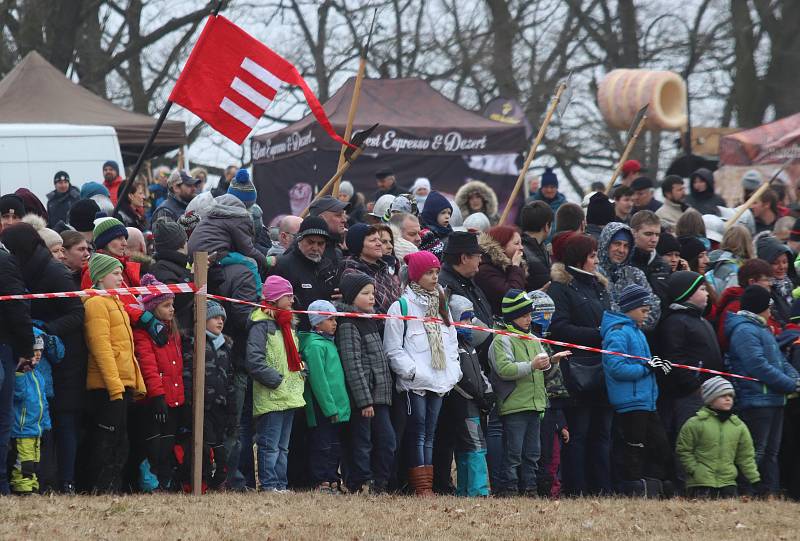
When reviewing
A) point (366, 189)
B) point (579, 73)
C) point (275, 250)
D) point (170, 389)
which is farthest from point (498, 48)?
point (170, 389)

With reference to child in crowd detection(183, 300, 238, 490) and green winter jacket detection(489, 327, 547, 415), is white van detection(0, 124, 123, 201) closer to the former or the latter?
child in crowd detection(183, 300, 238, 490)

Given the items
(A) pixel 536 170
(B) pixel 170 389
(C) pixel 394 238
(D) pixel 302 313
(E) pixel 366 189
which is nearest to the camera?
(B) pixel 170 389

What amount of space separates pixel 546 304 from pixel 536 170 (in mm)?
24089

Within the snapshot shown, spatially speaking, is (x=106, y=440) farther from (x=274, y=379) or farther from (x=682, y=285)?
(x=682, y=285)

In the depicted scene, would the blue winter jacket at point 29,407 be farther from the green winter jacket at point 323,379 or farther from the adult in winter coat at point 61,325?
the green winter jacket at point 323,379

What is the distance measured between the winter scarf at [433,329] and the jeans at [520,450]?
2.34 feet

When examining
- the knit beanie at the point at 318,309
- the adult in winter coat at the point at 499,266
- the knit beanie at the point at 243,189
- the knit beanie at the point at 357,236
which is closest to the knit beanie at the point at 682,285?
the adult in winter coat at the point at 499,266

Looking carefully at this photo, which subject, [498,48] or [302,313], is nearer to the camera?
[302,313]

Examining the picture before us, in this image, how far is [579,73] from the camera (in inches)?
1458

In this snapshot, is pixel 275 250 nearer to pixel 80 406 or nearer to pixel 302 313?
pixel 302 313

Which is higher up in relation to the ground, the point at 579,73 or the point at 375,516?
the point at 579,73

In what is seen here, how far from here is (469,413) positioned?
37.0 feet

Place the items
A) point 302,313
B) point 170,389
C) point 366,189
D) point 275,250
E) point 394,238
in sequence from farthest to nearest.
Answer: point 366,189 < point 275,250 < point 394,238 < point 302,313 < point 170,389

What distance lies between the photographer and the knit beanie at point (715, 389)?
11688mm
